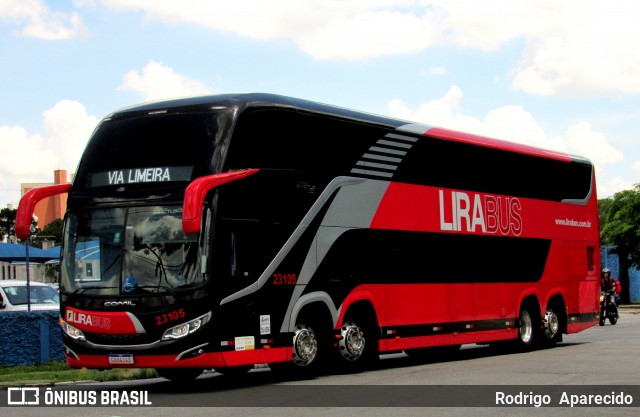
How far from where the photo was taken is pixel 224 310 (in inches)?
581

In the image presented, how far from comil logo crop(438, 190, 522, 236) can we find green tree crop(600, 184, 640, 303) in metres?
28.3

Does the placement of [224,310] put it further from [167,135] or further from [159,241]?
[167,135]

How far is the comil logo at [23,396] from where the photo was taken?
14.2 meters

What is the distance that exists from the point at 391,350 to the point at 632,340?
342 inches

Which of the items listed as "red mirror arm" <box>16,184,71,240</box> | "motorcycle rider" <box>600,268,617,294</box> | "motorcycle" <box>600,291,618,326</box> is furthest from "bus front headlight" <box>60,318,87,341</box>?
"motorcycle rider" <box>600,268,617,294</box>

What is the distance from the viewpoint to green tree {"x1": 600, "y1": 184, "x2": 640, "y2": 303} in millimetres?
49406

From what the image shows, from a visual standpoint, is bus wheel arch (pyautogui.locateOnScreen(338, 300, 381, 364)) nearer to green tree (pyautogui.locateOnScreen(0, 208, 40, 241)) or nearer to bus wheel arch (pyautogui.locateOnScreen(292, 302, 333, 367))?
bus wheel arch (pyautogui.locateOnScreen(292, 302, 333, 367))

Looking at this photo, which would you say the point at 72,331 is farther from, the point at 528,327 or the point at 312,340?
the point at 528,327

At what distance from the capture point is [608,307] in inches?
1339

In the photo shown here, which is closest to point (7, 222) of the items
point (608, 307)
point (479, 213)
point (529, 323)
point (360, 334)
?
point (608, 307)

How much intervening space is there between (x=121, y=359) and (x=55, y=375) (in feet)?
15.4

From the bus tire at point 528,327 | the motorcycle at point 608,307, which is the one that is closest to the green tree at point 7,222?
the motorcycle at point 608,307

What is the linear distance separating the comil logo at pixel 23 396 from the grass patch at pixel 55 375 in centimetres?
120
